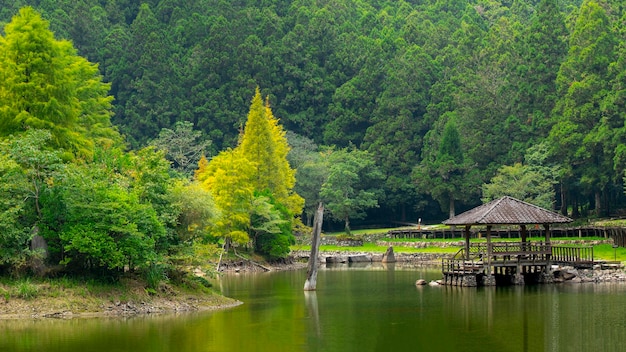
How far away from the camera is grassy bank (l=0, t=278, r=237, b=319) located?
3078 cm

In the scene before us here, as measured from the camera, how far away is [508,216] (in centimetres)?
4369

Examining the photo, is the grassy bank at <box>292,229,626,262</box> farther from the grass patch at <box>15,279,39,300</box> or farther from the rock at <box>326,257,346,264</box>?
the grass patch at <box>15,279,39,300</box>

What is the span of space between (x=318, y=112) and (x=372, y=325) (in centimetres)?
8058

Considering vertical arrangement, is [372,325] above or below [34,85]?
below

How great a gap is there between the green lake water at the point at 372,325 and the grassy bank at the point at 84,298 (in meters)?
1.10

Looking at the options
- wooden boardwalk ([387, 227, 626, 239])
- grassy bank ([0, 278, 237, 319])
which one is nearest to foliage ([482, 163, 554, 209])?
wooden boardwalk ([387, 227, 626, 239])

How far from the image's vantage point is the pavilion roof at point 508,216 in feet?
142

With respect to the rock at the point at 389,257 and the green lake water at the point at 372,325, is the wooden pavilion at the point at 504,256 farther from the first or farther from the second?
the rock at the point at 389,257

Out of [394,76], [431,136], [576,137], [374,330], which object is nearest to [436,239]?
[576,137]

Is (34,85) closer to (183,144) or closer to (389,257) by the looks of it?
(389,257)

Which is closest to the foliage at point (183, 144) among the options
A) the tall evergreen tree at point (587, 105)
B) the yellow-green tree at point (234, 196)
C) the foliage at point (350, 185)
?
the foliage at point (350, 185)

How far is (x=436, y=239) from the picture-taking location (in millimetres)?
67750

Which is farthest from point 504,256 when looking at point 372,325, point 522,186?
point 522,186

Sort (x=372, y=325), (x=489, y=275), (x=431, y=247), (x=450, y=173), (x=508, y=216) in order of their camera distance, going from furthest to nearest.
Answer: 1. (x=450, y=173)
2. (x=431, y=247)
3. (x=508, y=216)
4. (x=489, y=275)
5. (x=372, y=325)
